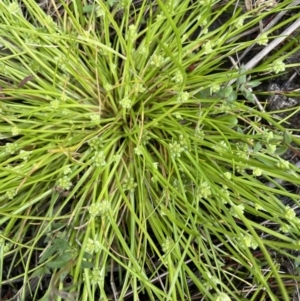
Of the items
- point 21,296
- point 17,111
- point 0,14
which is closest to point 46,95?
point 17,111

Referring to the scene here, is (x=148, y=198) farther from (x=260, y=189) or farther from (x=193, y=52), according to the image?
(x=193, y=52)

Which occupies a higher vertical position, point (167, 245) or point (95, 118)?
point (95, 118)

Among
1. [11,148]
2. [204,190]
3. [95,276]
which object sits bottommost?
[95,276]

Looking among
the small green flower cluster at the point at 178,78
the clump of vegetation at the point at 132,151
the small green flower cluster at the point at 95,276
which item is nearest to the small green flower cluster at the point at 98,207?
the clump of vegetation at the point at 132,151

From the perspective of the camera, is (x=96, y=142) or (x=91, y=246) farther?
(x=96, y=142)

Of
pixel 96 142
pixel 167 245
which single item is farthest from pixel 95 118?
pixel 167 245

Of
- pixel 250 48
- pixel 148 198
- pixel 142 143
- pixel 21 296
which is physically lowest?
pixel 21 296

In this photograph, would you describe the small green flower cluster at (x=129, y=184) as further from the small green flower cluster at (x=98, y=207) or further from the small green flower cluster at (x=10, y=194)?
the small green flower cluster at (x=10, y=194)

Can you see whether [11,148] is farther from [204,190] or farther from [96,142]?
[204,190]
